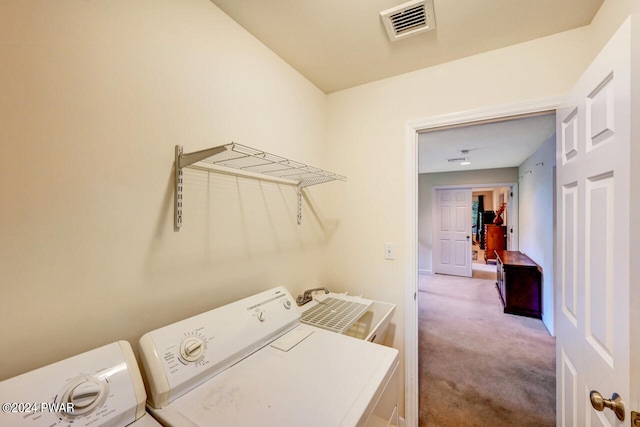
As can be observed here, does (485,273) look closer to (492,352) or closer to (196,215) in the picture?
(492,352)

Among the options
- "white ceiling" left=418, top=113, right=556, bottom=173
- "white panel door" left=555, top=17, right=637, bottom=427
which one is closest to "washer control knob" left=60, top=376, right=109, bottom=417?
"white panel door" left=555, top=17, right=637, bottom=427

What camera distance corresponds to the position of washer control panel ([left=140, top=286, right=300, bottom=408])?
0.78 meters

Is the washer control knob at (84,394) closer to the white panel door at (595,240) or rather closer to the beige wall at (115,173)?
the beige wall at (115,173)

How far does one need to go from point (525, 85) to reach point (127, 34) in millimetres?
1901

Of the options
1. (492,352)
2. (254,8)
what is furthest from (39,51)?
(492,352)

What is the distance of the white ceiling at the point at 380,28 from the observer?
3.97ft

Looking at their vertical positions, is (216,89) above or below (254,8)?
below

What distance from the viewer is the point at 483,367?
256 centimetres

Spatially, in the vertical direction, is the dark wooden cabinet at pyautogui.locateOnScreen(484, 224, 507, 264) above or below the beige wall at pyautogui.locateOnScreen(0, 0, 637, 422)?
below

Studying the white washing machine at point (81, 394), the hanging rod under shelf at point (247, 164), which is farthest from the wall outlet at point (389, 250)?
the white washing machine at point (81, 394)

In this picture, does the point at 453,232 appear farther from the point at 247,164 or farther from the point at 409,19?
Answer: the point at 247,164

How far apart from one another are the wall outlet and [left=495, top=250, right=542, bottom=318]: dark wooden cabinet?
3009mm

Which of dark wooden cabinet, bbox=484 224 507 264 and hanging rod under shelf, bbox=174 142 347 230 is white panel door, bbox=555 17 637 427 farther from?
dark wooden cabinet, bbox=484 224 507 264

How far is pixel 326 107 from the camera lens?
6.89ft
